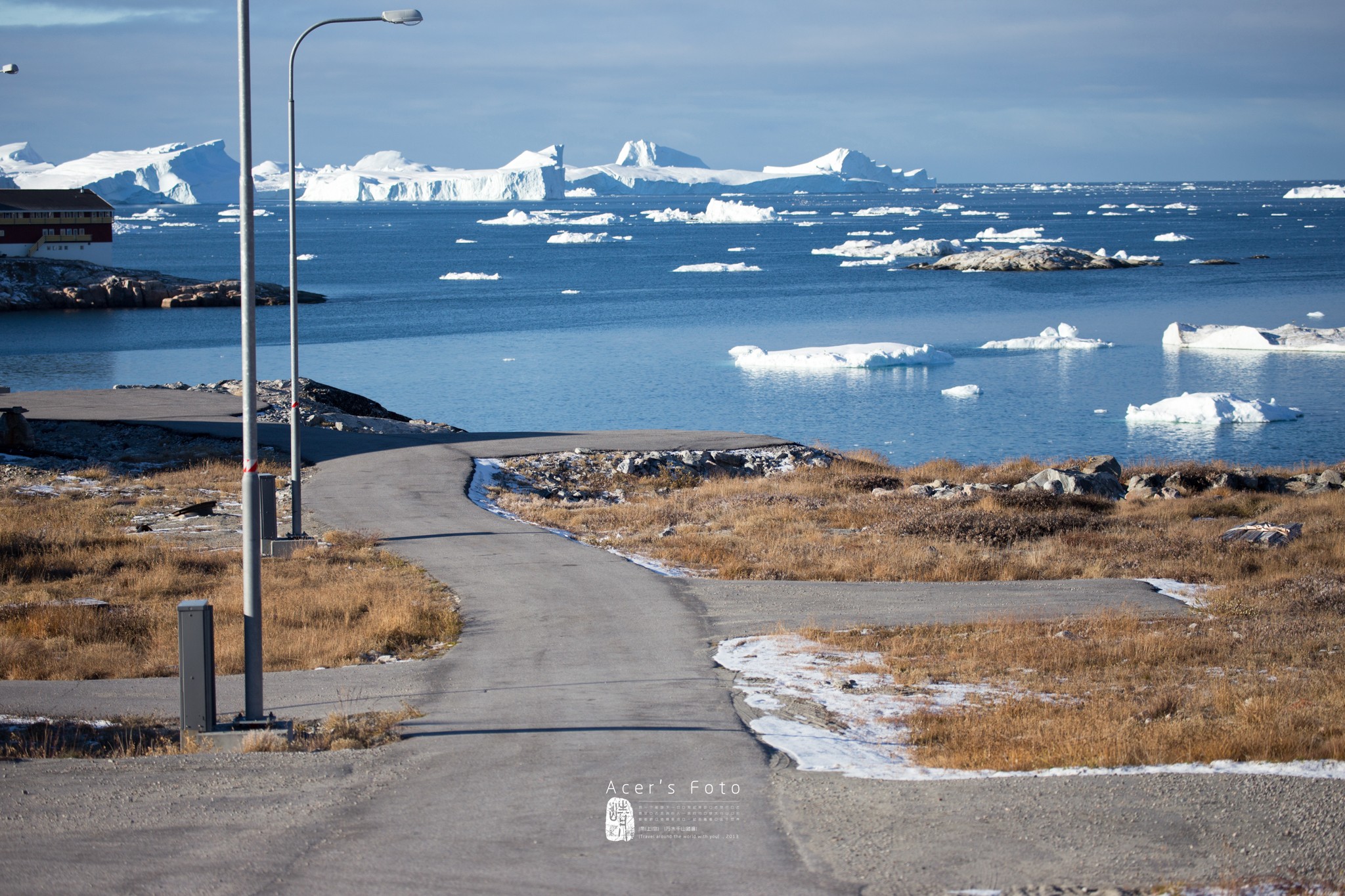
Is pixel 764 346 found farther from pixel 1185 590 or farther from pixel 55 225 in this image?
pixel 55 225

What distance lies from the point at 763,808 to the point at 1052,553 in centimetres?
1103

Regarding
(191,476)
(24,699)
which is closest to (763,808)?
(24,699)

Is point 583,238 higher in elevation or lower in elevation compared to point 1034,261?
higher

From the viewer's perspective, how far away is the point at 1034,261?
108 m

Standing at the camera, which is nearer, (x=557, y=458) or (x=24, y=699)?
(x=24, y=699)

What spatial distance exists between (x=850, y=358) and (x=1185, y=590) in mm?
43626

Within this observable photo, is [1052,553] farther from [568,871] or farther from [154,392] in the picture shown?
[154,392]

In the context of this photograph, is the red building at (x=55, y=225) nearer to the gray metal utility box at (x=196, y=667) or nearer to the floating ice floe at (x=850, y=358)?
the floating ice floe at (x=850, y=358)

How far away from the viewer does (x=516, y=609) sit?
13.3m

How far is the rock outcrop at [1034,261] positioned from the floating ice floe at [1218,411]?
66862 millimetres

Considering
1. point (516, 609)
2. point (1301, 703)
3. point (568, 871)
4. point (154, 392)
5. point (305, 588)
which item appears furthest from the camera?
point (154, 392)

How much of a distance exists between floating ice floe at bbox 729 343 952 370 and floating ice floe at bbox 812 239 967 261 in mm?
62793

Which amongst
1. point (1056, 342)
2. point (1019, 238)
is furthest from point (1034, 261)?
point (1056, 342)

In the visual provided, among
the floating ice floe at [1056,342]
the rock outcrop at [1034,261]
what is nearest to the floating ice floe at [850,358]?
the floating ice floe at [1056,342]
